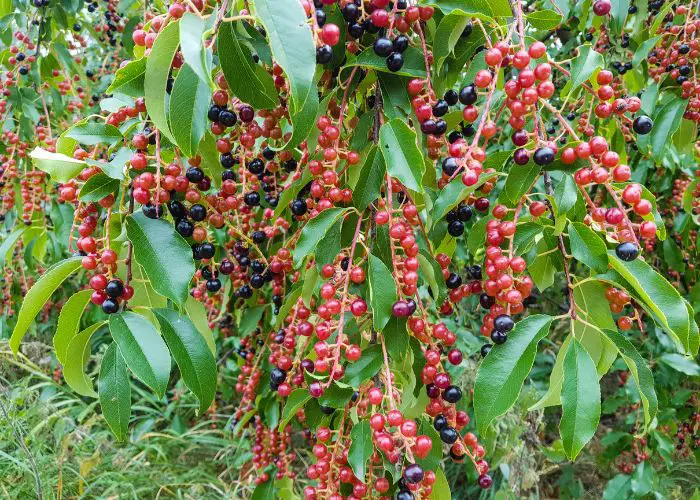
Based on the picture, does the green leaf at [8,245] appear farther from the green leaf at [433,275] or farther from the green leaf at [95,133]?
the green leaf at [433,275]

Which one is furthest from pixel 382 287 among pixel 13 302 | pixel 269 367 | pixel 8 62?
pixel 13 302

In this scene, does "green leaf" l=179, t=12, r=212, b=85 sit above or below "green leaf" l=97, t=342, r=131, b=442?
above

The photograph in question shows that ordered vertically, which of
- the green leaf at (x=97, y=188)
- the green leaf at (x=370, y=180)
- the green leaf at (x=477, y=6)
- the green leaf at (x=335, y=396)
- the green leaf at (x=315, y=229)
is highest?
the green leaf at (x=477, y=6)

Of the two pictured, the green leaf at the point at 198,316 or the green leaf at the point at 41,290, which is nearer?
the green leaf at the point at 41,290

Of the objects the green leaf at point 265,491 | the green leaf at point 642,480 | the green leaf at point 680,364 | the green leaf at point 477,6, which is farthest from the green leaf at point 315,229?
the green leaf at point 642,480

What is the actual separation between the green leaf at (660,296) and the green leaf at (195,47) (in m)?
0.60

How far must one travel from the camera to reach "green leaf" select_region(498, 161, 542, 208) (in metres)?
0.83

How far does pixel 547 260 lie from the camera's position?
39.4 inches

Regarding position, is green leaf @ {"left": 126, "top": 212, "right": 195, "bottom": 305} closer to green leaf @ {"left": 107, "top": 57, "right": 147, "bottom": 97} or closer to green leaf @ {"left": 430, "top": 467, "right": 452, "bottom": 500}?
green leaf @ {"left": 107, "top": 57, "right": 147, "bottom": 97}

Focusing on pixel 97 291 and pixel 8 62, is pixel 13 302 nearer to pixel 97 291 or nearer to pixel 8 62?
pixel 8 62

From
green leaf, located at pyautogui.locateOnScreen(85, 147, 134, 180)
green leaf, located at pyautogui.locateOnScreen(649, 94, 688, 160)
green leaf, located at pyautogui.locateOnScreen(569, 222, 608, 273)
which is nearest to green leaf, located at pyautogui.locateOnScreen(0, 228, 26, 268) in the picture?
green leaf, located at pyautogui.locateOnScreen(85, 147, 134, 180)

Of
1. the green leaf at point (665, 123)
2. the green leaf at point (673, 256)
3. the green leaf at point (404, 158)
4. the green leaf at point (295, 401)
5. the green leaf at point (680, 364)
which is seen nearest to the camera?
the green leaf at point (404, 158)

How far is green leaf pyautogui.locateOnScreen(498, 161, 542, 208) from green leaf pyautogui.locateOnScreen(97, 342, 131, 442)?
0.67m

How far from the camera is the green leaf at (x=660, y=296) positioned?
2.37 ft
